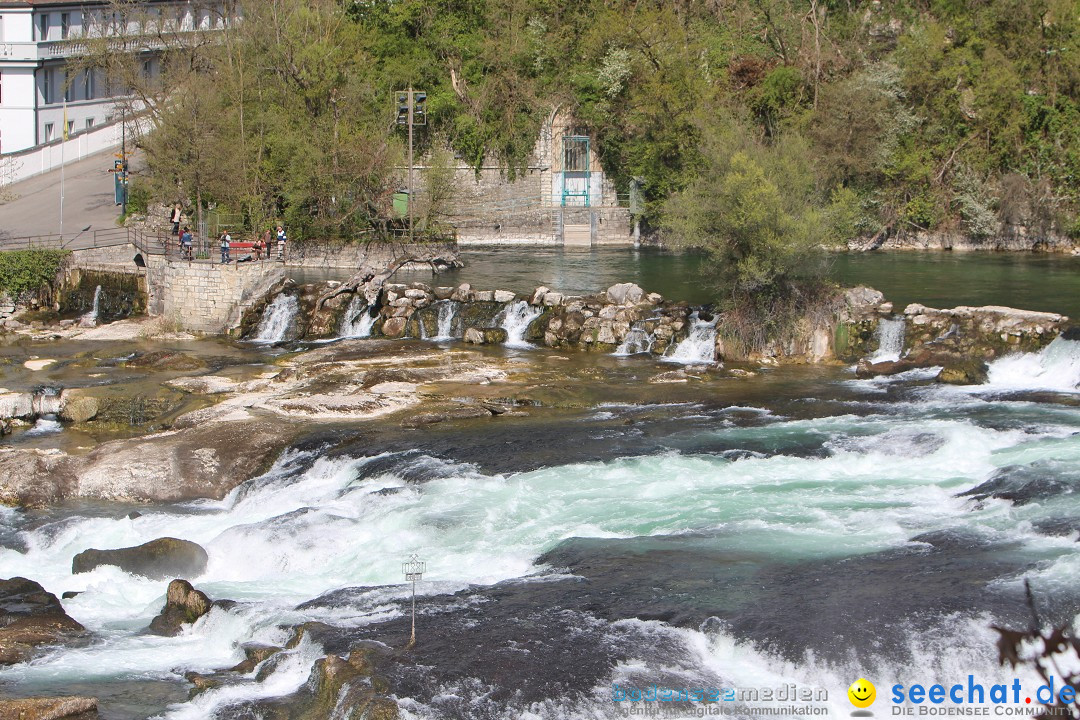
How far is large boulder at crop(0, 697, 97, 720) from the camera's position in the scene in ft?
44.9

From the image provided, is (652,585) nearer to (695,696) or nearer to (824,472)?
(695,696)

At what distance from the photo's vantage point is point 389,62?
55469 millimetres

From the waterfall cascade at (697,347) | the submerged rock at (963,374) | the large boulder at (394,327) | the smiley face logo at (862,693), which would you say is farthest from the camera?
the large boulder at (394,327)

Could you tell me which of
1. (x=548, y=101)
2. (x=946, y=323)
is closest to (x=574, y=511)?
(x=946, y=323)

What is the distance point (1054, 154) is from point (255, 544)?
3793cm

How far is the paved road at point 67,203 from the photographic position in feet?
148

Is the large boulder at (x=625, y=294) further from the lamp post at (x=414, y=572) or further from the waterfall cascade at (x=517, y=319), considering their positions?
the lamp post at (x=414, y=572)

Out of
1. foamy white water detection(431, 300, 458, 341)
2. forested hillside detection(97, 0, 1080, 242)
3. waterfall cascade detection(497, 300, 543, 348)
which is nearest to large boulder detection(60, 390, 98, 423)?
foamy white water detection(431, 300, 458, 341)

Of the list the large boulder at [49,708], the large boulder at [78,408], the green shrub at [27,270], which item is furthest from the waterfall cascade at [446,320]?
the large boulder at [49,708]

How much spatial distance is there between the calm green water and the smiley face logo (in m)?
19.9

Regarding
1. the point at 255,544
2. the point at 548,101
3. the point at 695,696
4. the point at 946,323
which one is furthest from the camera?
the point at 548,101

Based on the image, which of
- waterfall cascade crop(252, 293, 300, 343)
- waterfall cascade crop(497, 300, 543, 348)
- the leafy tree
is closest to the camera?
the leafy tree

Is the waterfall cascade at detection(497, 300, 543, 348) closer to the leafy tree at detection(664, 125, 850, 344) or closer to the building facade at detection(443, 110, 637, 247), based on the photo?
the leafy tree at detection(664, 125, 850, 344)

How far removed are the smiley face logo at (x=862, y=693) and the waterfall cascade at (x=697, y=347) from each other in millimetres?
17552
